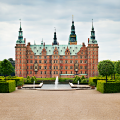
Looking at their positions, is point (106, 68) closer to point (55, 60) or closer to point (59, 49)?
point (55, 60)

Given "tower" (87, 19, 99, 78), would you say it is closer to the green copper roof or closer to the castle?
the castle

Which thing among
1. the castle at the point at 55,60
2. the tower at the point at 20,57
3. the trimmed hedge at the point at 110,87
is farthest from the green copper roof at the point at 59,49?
the trimmed hedge at the point at 110,87

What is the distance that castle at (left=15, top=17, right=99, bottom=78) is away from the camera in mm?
87000

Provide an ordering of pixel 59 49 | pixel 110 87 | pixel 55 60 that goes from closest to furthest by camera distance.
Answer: pixel 110 87 → pixel 55 60 → pixel 59 49

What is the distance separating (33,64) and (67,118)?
256 feet

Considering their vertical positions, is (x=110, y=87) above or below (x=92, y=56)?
below

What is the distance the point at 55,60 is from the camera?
8875cm

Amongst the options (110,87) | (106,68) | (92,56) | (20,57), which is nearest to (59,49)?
(92,56)

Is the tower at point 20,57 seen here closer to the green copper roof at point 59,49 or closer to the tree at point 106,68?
the green copper roof at point 59,49

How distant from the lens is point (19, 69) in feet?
285

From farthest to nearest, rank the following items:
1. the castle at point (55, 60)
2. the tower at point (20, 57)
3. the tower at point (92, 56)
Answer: the castle at point (55, 60) → the tower at point (20, 57) → the tower at point (92, 56)

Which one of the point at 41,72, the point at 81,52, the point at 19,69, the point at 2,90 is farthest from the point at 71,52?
the point at 2,90

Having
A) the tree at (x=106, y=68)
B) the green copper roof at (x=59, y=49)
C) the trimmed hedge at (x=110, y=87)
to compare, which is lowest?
the trimmed hedge at (x=110, y=87)

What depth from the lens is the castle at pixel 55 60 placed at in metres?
87.0
